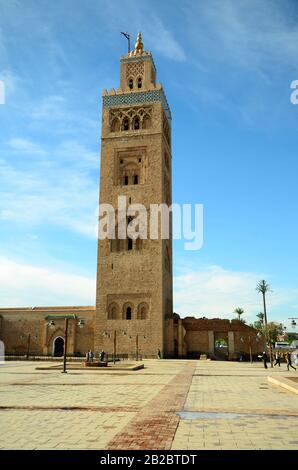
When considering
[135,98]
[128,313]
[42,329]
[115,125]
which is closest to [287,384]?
[128,313]

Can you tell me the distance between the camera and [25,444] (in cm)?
555

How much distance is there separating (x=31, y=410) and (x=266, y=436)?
15.6 feet

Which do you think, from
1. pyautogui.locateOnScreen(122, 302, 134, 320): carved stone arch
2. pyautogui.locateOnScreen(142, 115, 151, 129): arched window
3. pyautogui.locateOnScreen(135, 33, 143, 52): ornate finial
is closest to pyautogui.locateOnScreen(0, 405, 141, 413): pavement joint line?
pyautogui.locateOnScreen(122, 302, 134, 320): carved stone arch

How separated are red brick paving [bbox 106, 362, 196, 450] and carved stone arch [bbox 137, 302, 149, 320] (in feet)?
91.2

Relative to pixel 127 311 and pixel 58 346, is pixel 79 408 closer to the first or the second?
pixel 127 311

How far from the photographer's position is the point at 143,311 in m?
38.2

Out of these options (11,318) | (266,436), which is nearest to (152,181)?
(11,318)

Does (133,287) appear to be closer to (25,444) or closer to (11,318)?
(11,318)

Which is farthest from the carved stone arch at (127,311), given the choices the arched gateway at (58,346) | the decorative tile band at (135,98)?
the decorative tile band at (135,98)

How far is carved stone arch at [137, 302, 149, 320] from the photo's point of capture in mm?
37938

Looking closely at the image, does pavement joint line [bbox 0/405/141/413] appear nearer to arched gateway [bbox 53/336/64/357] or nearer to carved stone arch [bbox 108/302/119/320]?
carved stone arch [bbox 108/302/119/320]

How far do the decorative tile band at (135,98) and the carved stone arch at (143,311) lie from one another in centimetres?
2099

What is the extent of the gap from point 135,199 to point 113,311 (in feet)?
35.8
